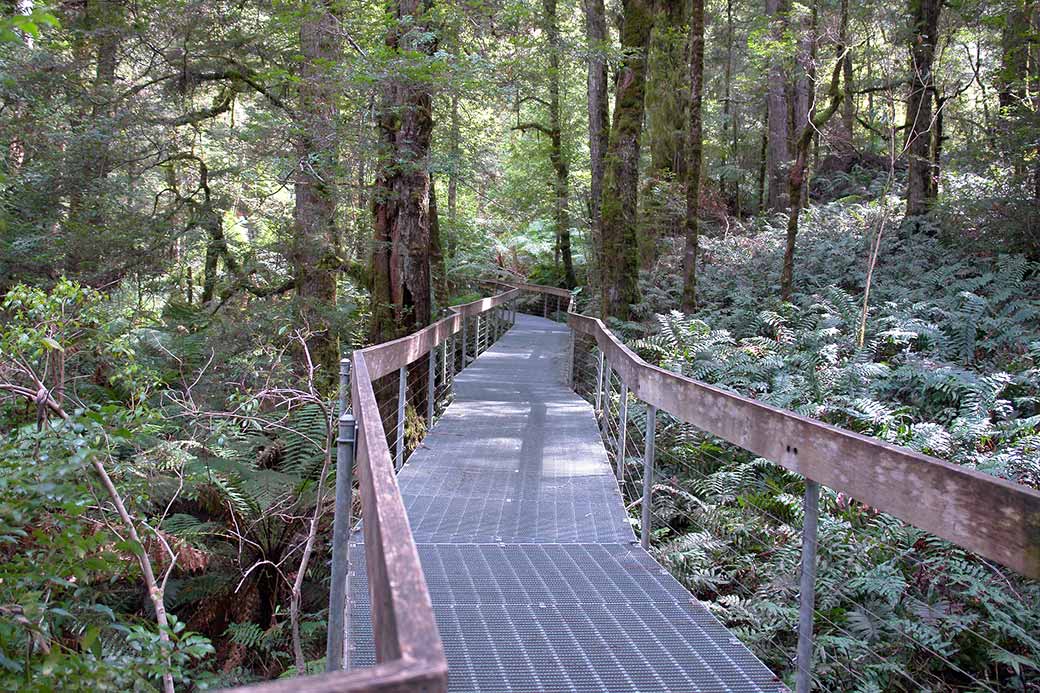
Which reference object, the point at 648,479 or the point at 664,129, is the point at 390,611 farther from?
the point at 664,129

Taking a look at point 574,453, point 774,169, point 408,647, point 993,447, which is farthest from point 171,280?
point 774,169

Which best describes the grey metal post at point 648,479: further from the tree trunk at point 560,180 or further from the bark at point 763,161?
the bark at point 763,161

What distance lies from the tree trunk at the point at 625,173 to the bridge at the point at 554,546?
6.45 m

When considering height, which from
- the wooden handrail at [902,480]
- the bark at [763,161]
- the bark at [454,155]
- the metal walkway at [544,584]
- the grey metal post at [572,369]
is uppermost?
the bark at [763,161]

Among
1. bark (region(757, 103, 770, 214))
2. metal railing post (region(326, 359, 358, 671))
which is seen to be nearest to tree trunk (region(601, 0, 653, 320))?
metal railing post (region(326, 359, 358, 671))

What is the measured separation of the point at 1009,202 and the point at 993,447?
7.82 m

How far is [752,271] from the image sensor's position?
17000 mm

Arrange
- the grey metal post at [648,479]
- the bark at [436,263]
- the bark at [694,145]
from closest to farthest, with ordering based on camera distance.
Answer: the grey metal post at [648,479] → the bark at [694,145] → the bark at [436,263]

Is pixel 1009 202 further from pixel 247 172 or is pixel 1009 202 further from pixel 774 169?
pixel 247 172

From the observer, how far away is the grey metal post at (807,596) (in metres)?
2.86

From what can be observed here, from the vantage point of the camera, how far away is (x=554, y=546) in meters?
5.21

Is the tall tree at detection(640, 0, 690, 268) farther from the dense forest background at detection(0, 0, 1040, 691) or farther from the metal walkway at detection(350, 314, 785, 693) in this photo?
the metal walkway at detection(350, 314, 785, 693)

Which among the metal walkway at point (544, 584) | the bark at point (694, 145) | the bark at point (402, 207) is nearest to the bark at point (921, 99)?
the bark at point (694, 145)

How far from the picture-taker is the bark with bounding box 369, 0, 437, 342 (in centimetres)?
1116
